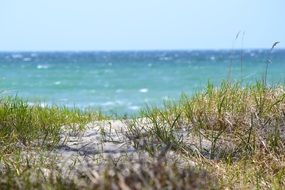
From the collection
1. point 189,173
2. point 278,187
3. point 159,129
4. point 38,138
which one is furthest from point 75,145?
point 189,173

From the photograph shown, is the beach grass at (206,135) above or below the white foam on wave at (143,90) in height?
above

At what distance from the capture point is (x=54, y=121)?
17.4 ft

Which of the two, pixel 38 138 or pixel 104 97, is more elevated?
pixel 38 138

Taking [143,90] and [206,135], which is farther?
[143,90]

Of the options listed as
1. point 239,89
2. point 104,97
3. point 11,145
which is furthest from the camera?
point 104,97

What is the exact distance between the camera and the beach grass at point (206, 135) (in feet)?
12.8

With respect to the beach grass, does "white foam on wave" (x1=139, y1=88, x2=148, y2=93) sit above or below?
below

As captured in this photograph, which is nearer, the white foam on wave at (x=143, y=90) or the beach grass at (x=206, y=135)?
the beach grass at (x=206, y=135)

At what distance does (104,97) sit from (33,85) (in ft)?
31.3

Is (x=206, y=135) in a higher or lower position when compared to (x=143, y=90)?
higher

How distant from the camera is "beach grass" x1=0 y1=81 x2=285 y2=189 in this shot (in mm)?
3895

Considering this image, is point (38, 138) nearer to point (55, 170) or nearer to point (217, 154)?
point (55, 170)

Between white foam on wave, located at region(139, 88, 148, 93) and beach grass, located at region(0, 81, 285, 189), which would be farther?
white foam on wave, located at region(139, 88, 148, 93)

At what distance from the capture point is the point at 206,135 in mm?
4789
